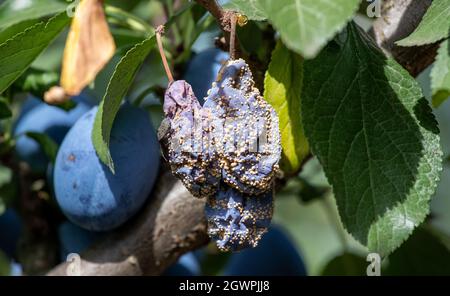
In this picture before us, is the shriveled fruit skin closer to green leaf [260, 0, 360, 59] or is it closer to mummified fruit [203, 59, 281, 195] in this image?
mummified fruit [203, 59, 281, 195]

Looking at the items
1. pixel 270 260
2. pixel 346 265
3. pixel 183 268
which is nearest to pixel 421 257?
pixel 346 265

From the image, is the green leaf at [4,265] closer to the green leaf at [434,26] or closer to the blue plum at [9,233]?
the blue plum at [9,233]

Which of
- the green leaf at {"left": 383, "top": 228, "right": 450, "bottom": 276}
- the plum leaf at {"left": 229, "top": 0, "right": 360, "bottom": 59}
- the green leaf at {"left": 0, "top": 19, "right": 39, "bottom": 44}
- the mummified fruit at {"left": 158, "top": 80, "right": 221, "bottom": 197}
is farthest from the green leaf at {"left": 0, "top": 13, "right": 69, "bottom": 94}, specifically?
the green leaf at {"left": 383, "top": 228, "right": 450, "bottom": 276}

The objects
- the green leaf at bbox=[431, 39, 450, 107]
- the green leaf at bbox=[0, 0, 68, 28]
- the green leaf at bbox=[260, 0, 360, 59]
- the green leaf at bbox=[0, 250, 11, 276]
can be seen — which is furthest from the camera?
the green leaf at bbox=[0, 250, 11, 276]

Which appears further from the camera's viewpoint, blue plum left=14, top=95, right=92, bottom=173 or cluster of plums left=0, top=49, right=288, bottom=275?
blue plum left=14, top=95, right=92, bottom=173

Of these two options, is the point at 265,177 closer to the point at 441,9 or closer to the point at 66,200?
the point at 441,9

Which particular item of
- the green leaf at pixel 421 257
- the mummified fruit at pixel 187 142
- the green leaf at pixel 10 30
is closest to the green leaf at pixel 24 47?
the green leaf at pixel 10 30

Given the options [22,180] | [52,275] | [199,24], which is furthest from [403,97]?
[22,180]
